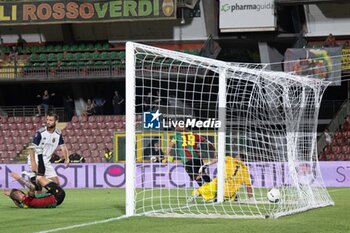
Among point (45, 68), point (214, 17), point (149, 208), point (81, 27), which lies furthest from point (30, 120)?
point (149, 208)

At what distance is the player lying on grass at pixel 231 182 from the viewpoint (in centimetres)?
1666

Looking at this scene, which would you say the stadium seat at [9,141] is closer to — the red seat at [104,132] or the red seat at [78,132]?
the red seat at [78,132]

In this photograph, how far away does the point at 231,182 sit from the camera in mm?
16703

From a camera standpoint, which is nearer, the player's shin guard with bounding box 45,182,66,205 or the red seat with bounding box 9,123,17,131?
the player's shin guard with bounding box 45,182,66,205

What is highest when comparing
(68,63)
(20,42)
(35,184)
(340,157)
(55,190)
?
(20,42)

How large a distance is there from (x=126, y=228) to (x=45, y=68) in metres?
27.4

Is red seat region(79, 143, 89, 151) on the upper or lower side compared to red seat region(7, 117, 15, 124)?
lower

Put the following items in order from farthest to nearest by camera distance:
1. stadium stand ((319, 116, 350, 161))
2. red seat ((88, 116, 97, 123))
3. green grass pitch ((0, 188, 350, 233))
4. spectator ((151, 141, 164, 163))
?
red seat ((88, 116, 97, 123)), stadium stand ((319, 116, 350, 161)), spectator ((151, 141, 164, 163)), green grass pitch ((0, 188, 350, 233))

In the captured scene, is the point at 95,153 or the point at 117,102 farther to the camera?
the point at 117,102

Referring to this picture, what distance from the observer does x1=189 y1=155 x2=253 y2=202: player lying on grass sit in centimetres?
1666

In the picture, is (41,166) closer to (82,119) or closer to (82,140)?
(82,140)

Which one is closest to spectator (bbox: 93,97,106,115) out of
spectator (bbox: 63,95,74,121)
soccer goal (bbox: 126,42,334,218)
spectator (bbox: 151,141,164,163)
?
spectator (bbox: 63,95,74,121)

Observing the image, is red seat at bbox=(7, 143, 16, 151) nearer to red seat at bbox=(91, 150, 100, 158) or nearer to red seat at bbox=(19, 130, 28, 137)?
red seat at bbox=(19, 130, 28, 137)

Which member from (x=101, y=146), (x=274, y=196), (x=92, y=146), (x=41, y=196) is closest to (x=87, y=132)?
(x=92, y=146)
